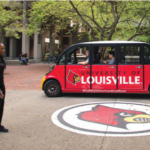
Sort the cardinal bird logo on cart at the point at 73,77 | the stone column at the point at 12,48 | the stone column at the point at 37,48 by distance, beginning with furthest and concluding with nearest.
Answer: the stone column at the point at 12,48 < the stone column at the point at 37,48 < the cardinal bird logo on cart at the point at 73,77

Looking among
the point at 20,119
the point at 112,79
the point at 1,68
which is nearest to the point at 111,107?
the point at 112,79

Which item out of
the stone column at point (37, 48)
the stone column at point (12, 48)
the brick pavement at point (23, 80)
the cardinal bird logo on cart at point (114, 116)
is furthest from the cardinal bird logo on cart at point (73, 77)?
the stone column at point (12, 48)

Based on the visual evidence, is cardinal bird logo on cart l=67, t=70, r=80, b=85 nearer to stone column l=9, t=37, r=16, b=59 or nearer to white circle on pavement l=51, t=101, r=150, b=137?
white circle on pavement l=51, t=101, r=150, b=137

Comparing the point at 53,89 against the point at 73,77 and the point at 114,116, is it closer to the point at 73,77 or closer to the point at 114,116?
the point at 73,77

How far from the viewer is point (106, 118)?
5465 mm

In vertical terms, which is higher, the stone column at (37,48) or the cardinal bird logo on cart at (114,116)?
the stone column at (37,48)

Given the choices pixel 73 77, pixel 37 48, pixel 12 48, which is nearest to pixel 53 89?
pixel 73 77

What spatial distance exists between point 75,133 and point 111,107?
252 cm

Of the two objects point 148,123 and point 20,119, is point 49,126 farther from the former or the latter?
point 148,123

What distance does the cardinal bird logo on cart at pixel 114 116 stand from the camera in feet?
16.8

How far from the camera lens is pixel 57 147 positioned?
146 inches

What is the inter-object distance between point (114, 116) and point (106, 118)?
29 centimetres

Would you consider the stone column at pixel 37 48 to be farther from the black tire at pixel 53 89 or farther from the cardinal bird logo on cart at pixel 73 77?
the cardinal bird logo on cart at pixel 73 77

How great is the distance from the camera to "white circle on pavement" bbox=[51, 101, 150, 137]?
4.53 meters
